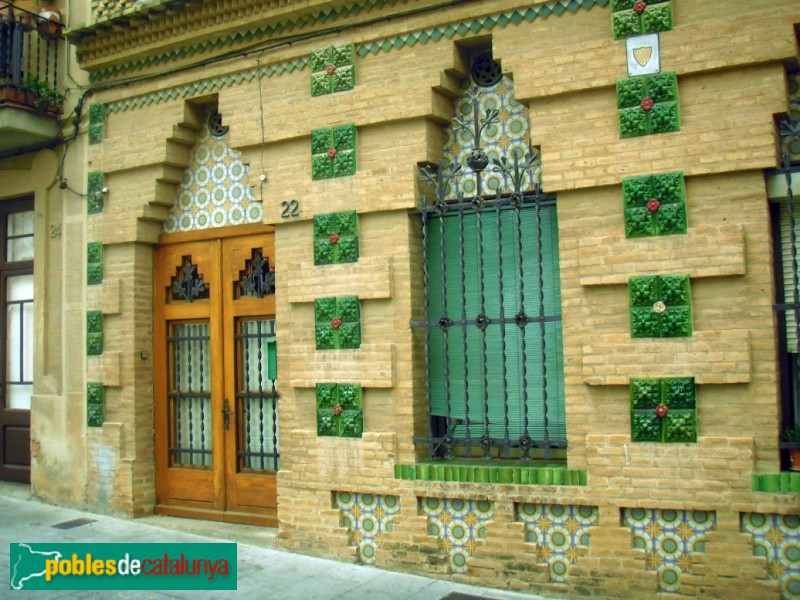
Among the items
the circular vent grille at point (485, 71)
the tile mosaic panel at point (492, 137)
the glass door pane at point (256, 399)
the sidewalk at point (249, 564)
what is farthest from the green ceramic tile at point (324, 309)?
the circular vent grille at point (485, 71)

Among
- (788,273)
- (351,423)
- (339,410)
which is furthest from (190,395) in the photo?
(788,273)

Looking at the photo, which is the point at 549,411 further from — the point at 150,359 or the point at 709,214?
the point at 150,359

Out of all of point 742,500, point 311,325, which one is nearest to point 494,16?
point 311,325

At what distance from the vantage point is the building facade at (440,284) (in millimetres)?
5504

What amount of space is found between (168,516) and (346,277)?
3.65m

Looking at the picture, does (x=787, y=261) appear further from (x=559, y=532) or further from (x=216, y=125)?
(x=216, y=125)

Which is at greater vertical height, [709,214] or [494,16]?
[494,16]

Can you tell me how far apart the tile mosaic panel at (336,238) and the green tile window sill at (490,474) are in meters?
1.92

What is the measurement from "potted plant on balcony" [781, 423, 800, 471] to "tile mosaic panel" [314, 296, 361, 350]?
344cm

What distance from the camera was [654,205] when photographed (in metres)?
5.68

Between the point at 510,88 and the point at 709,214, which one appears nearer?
the point at 709,214

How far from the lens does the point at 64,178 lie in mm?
9070

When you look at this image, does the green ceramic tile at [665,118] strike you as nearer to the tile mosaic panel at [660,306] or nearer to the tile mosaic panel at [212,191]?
the tile mosaic panel at [660,306]

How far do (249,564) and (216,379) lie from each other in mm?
2146
